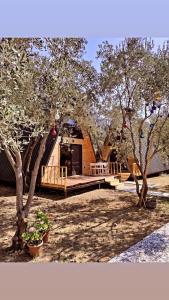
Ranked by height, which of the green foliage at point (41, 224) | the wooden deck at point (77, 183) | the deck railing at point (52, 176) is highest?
the deck railing at point (52, 176)

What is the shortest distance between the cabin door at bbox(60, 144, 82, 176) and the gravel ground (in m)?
5.62

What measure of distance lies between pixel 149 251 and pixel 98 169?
6851mm

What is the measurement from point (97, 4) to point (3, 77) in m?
1.91

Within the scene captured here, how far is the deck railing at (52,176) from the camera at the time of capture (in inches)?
376

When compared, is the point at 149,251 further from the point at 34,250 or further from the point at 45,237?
the point at 34,250

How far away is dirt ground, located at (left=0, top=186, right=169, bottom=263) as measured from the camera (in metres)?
5.33

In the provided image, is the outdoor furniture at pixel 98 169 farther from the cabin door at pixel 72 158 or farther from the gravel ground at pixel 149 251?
the gravel ground at pixel 149 251

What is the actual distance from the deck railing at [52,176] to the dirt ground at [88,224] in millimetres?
460

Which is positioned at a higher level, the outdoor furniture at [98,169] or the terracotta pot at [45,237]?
the outdoor furniture at [98,169]

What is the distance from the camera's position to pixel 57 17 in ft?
16.5

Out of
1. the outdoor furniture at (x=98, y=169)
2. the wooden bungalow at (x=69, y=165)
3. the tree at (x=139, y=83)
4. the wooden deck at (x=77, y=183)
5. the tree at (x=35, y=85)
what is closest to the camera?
the tree at (x=35, y=85)

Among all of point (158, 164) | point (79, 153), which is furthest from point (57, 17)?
point (158, 164)

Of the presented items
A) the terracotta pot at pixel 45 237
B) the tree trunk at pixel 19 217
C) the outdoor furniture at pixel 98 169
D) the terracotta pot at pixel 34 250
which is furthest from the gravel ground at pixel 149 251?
the outdoor furniture at pixel 98 169

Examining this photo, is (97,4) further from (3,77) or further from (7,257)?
(7,257)
